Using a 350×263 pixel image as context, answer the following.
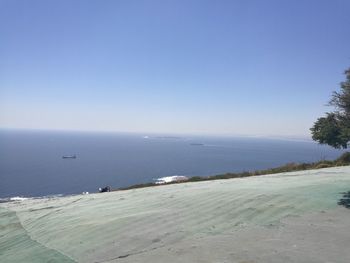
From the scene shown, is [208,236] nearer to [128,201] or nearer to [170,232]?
[170,232]

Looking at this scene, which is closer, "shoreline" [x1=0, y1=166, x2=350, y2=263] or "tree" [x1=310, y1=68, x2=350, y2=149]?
"shoreline" [x1=0, y1=166, x2=350, y2=263]

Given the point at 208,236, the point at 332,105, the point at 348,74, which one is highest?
the point at 348,74

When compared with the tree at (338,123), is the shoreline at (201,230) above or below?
below

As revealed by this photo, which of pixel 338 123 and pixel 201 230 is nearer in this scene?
pixel 201 230

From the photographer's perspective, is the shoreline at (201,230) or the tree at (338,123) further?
the tree at (338,123)

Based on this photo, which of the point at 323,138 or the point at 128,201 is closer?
the point at 128,201

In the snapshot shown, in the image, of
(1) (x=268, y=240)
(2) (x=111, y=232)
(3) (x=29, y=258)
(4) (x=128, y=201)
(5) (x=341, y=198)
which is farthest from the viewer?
(4) (x=128, y=201)

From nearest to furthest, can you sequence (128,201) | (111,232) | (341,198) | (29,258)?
1. (29,258)
2. (111,232)
3. (341,198)
4. (128,201)

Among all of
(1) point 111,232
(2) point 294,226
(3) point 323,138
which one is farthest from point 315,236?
(3) point 323,138

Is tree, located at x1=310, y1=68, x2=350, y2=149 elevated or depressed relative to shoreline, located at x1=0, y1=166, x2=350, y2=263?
elevated

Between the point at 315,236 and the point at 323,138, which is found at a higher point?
the point at 323,138
